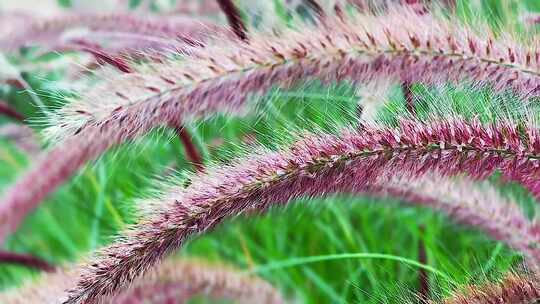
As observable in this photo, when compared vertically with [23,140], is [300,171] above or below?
above

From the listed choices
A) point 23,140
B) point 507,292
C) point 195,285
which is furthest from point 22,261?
point 507,292

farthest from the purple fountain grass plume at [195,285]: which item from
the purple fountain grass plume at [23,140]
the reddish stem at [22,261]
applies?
the purple fountain grass plume at [23,140]

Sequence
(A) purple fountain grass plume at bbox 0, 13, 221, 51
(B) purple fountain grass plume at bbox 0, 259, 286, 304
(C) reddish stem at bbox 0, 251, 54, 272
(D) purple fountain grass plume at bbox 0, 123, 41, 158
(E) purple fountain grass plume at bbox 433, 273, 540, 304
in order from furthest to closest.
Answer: (D) purple fountain grass plume at bbox 0, 123, 41, 158, (C) reddish stem at bbox 0, 251, 54, 272, (A) purple fountain grass plume at bbox 0, 13, 221, 51, (B) purple fountain grass plume at bbox 0, 259, 286, 304, (E) purple fountain grass plume at bbox 433, 273, 540, 304

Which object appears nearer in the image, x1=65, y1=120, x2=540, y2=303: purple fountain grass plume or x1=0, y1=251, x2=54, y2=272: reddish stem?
x1=65, y1=120, x2=540, y2=303: purple fountain grass plume

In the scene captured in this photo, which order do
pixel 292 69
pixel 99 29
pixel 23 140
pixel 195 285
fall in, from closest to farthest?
pixel 292 69 → pixel 195 285 → pixel 99 29 → pixel 23 140

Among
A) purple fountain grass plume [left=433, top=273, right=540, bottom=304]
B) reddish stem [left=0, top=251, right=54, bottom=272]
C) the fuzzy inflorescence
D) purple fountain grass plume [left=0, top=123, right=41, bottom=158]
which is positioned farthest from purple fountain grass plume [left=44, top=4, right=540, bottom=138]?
purple fountain grass plume [left=0, top=123, right=41, bottom=158]

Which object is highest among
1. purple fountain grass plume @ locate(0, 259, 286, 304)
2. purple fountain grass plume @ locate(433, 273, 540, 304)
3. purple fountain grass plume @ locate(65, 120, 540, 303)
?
purple fountain grass plume @ locate(65, 120, 540, 303)

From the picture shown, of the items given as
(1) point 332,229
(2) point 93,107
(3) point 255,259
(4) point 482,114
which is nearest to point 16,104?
(3) point 255,259

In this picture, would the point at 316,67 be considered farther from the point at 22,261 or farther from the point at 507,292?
the point at 22,261

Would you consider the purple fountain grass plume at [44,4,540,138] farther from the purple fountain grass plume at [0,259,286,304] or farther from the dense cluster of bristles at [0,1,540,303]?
the purple fountain grass plume at [0,259,286,304]
